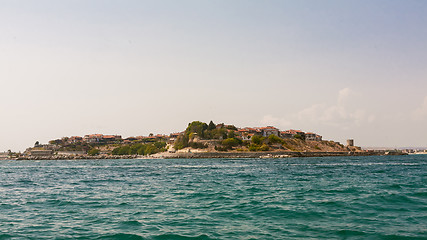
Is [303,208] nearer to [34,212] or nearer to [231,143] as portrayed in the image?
→ [34,212]

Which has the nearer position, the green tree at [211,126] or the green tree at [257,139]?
the green tree at [257,139]

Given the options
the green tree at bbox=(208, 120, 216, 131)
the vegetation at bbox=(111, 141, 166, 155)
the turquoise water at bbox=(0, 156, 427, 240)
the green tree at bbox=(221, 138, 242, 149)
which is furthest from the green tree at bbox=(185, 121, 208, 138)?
the turquoise water at bbox=(0, 156, 427, 240)

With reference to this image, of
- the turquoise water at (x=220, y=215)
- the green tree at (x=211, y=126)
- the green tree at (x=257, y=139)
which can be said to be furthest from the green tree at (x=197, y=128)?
the turquoise water at (x=220, y=215)

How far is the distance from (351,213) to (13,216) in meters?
14.3

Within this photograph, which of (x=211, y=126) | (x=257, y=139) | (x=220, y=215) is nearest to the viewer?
(x=220, y=215)

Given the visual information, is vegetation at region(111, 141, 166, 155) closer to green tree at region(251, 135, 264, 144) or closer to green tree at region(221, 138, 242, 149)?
green tree at region(221, 138, 242, 149)

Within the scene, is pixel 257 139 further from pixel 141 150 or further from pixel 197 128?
pixel 141 150

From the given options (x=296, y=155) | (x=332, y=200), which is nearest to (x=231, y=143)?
(x=296, y=155)

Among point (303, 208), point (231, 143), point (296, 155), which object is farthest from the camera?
point (231, 143)

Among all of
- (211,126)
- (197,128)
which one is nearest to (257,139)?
(211,126)

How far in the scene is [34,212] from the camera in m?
16.3

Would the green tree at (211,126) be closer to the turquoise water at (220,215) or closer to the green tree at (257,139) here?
the green tree at (257,139)

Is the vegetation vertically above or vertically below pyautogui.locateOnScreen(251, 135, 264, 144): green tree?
below

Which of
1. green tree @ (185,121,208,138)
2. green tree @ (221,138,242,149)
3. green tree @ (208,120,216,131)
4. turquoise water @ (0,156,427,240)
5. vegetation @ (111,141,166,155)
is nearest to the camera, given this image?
turquoise water @ (0,156,427,240)
